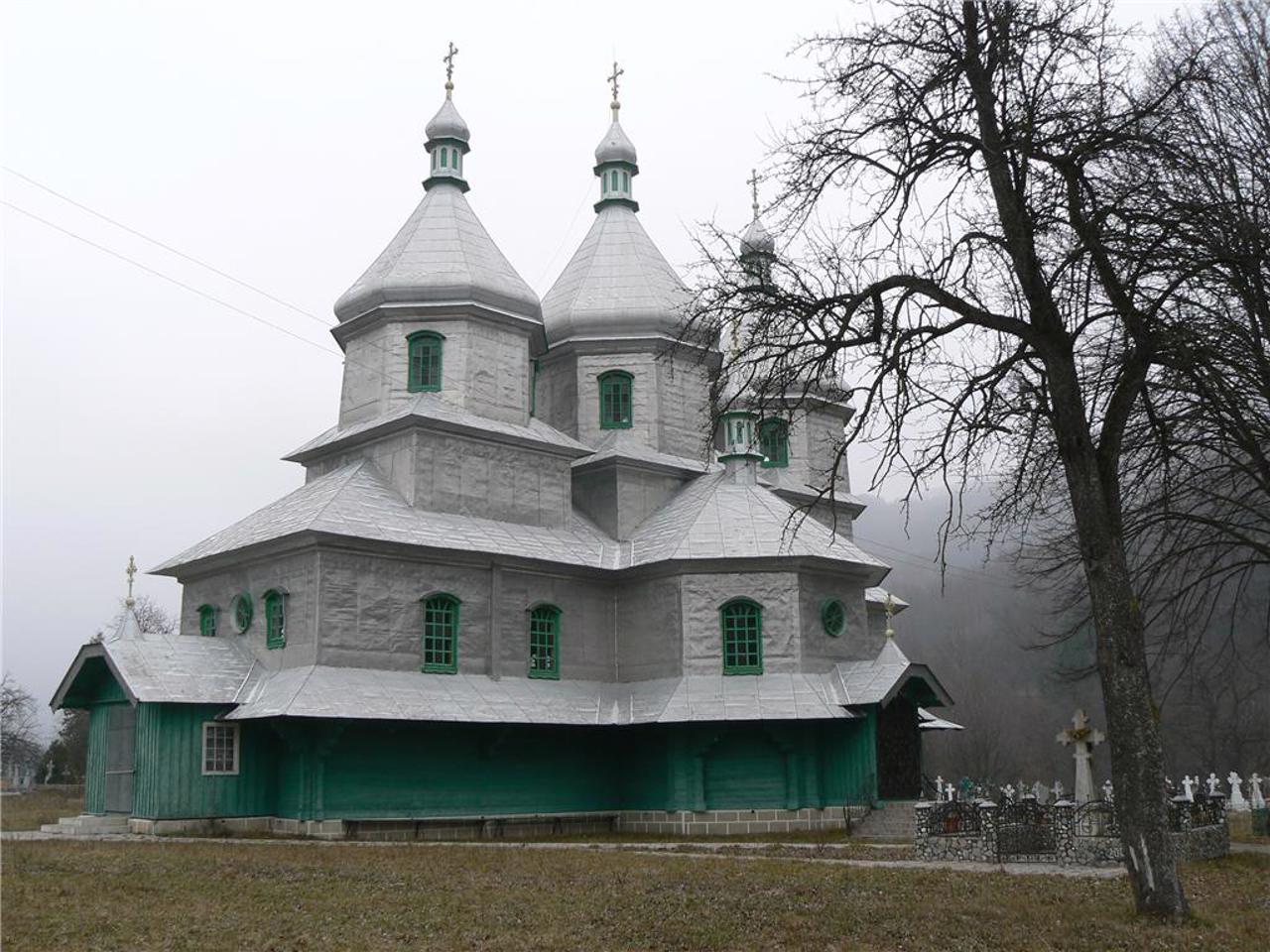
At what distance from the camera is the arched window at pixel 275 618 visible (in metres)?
23.8

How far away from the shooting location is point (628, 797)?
2677 cm

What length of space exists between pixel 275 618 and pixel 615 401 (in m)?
10.1

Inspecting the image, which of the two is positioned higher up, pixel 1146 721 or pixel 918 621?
pixel 918 621

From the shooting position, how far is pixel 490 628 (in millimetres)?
25234

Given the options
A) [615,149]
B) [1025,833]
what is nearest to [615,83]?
[615,149]

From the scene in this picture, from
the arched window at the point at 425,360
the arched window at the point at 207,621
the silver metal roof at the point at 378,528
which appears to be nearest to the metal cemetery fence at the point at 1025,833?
the silver metal roof at the point at 378,528

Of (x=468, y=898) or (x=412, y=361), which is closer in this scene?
(x=468, y=898)

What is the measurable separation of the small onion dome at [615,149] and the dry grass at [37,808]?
2058 centimetres

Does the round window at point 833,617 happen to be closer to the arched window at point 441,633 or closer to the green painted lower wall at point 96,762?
the arched window at point 441,633

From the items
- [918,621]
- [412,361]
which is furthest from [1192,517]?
[918,621]

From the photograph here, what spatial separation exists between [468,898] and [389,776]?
36.1ft

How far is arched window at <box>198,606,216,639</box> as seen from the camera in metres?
26.2

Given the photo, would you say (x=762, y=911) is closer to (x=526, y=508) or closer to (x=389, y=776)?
(x=389, y=776)

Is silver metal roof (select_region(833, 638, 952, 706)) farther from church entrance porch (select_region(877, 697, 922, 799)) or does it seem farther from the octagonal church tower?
church entrance porch (select_region(877, 697, 922, 799))
